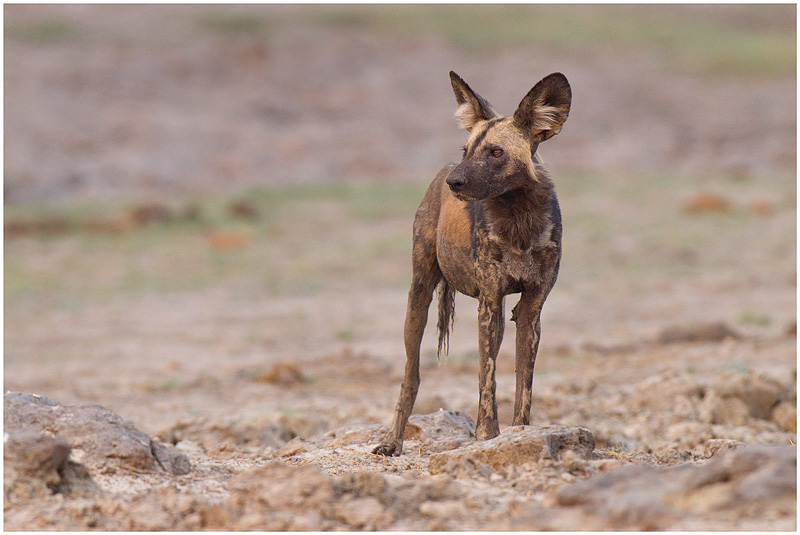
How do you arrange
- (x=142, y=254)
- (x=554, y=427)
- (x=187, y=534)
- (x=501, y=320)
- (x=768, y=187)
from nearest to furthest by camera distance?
(x=187, y=534) < (x=554, y=427) < (x=501, y=320) < (x=142, y=254) < (x=768, y=187)

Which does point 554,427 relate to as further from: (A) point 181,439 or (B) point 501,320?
(A) point 181,439

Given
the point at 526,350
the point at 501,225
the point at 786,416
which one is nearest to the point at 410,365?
the point at 526,350

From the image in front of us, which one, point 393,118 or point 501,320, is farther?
point 393,118

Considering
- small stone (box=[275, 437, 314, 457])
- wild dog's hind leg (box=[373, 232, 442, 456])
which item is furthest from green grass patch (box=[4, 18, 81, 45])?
wild dog's hind leg (box=[373, 232, 442, 456])

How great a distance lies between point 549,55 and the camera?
38219 millimetres

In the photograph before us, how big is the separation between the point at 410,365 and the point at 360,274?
39.1ft

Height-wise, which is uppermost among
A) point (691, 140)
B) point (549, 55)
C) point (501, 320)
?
point (549, 55)

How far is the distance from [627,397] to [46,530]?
6.26 metres

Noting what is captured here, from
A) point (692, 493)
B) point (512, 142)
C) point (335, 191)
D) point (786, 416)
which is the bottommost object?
point (786, 416)

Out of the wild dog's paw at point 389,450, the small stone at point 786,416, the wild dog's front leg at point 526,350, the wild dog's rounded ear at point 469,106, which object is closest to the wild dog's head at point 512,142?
the wild dog's rounded ear at point 469,106

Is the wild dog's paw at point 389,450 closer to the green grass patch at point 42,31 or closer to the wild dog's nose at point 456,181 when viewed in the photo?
the wild dog's nose at point 456,181

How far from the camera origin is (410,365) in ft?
20.2

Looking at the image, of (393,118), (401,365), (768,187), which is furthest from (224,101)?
(401,365)

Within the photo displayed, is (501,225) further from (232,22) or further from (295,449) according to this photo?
(232,22)
